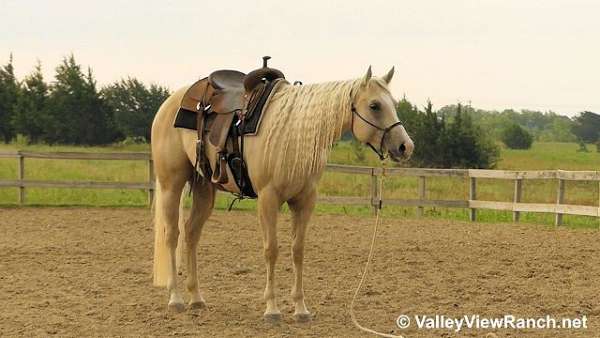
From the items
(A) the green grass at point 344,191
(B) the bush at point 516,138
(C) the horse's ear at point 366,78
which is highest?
(C) the horse's ear at point 366,78

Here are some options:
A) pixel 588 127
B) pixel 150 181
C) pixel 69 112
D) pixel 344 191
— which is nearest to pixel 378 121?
pixel 150 181

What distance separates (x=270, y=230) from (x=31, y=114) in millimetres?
30201

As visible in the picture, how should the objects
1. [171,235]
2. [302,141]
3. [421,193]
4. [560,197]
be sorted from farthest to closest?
[421,193] < [560,197] < [171,235] < [302,141]

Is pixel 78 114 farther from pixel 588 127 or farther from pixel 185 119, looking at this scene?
pixel 588 127

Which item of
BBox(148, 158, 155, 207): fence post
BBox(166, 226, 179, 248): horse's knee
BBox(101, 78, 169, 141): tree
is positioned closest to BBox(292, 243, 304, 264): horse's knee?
BBox(166, 226, 179, 248): horse's knee

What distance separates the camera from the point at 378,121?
15.9ft

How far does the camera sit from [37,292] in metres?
6.14

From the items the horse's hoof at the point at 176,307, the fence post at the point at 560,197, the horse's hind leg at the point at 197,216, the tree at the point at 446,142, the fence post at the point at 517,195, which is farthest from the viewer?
the tree at the point at 446,142

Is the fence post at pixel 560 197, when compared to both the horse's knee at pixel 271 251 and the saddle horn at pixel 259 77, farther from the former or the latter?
the horse's knee at pixel 271 251

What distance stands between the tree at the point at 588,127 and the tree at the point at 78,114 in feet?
110

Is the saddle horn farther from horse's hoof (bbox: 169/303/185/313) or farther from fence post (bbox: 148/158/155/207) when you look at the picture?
fence post (bbox: 148/158/155/207)

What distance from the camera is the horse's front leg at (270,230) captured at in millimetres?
5035

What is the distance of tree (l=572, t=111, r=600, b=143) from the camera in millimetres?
49484

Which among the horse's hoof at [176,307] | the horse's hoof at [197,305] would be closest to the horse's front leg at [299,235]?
the horse's hoof at [197,305]
